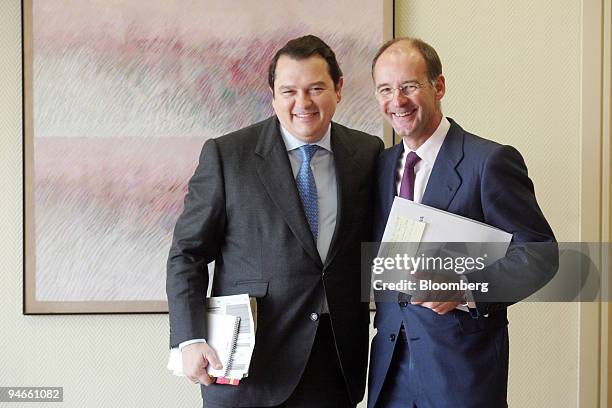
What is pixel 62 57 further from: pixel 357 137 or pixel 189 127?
pixel 357 137

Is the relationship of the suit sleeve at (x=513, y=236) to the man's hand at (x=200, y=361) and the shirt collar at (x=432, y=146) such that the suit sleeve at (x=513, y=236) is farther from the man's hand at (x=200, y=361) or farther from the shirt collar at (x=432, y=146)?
the man's hand at (x=200, y=361)

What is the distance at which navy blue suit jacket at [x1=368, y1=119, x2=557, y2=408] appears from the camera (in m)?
1.52

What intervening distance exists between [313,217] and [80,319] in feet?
3.84

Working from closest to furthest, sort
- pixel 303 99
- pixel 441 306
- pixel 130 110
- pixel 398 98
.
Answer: pixel 441 306
pixel 398 98
pixel 303 99
pixel 130 110

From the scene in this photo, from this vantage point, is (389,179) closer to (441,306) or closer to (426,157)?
(426,157)

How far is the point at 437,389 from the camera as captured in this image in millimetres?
1554

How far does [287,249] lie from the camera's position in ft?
5.72

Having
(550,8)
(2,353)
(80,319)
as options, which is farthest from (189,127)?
(550,8)

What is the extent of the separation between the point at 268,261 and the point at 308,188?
0.21m

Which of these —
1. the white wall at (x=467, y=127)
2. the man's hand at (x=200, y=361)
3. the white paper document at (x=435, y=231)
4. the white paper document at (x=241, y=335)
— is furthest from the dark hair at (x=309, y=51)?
the white wall at (x=467, y=127)

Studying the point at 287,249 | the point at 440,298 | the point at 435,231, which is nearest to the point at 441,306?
the point at 440,298

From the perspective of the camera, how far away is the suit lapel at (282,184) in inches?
68.3

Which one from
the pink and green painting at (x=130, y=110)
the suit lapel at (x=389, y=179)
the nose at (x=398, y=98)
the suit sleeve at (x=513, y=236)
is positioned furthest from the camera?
the pink and green painting at (x=130, y=110)

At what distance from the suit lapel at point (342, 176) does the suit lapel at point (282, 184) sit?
0.06 meters
